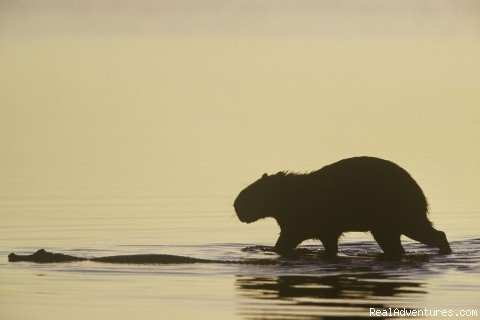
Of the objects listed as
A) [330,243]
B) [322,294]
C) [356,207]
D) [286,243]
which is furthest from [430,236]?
[322,294]

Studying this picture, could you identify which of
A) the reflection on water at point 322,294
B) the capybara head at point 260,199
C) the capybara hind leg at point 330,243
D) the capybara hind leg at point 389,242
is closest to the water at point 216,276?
the reflection on water at point 322,294

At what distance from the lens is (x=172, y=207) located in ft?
115

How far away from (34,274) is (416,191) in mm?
6242

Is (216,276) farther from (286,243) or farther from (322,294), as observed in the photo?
(286,243)

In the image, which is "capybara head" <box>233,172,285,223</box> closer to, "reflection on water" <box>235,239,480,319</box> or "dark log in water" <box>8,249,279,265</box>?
"reflection on water" <box>235,239,480,319</box>

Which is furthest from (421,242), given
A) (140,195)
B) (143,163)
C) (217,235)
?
(143,163)

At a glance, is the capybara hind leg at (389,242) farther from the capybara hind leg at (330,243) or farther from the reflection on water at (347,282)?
the capybara hind leg at (330,243)

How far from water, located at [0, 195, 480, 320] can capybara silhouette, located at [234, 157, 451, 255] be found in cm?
38

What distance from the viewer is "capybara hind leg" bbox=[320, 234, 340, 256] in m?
25.0

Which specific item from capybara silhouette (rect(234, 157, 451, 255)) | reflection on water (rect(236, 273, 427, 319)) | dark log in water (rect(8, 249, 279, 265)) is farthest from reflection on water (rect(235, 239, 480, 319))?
dark log in water (rect(8, 249, 279, 265))

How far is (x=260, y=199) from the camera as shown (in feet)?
86.8

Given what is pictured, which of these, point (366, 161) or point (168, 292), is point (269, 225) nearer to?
point (366, 161)

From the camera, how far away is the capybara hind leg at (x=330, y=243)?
2497cm

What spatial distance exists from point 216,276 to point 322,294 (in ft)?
7.95
